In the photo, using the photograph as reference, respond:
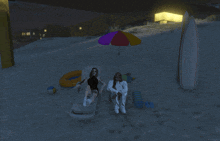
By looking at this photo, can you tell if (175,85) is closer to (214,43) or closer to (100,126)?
(100,126)

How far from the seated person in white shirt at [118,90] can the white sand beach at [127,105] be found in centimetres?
32

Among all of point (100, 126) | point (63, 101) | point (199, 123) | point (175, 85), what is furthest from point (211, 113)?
point (63, 101)

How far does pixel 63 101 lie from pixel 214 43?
10364 millimetres

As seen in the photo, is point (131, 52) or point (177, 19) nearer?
point (131, 52)

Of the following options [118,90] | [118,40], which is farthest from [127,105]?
[118,40]

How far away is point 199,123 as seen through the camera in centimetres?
Answer: 398

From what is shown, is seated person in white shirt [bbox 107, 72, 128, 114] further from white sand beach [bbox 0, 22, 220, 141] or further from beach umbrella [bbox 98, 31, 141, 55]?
beach umbrella [bbox 98, 31, 141, 55]

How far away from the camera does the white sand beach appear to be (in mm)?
3746

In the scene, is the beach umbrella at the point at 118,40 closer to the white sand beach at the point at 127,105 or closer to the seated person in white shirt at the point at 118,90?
the white sand beach at the point at 127,105

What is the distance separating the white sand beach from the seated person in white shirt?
32cm

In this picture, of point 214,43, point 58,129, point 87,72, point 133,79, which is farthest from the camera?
point 214,43

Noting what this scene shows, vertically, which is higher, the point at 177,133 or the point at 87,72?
the point at 87,72

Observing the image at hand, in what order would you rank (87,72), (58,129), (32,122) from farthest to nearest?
(87,72), (32,122), (58,129)

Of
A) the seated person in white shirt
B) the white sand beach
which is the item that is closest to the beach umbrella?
the white sand beach
